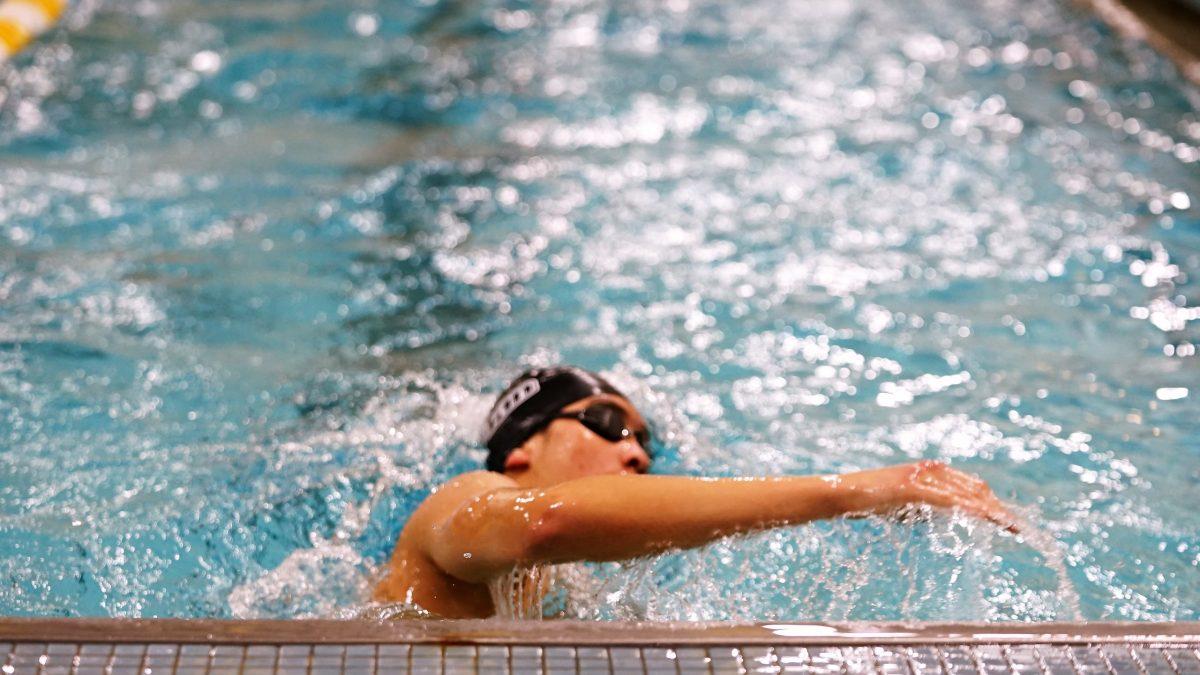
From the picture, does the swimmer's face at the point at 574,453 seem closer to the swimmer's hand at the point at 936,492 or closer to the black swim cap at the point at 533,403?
the black swim cap at the point at 533,403

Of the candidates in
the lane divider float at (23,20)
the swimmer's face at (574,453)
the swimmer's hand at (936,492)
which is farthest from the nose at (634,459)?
the lane divider float at (23,20)

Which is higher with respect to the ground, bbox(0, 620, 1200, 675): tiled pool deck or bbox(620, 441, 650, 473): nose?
bbox(0, 620, 1200, 675): tiled pool deck

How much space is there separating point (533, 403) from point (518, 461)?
16 centimetres

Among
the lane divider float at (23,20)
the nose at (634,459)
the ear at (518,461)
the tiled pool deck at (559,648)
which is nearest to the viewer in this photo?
the tiled pool deck at (559,648)

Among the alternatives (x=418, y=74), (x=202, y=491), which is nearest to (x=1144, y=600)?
(x=202, y=491)

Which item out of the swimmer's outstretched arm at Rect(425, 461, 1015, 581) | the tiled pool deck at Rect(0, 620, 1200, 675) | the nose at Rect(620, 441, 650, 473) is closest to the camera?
the tiled pool deck at Rect(0, 620, 1200, 675)

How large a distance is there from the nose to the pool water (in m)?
0.23

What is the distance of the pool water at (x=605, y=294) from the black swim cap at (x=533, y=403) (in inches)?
14.4

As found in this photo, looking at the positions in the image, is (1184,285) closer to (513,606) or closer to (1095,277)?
(1095,277)

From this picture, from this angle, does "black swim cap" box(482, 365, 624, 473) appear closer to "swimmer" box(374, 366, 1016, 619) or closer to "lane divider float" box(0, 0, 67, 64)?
"swimmer" box(374, 366, 1016, 619)

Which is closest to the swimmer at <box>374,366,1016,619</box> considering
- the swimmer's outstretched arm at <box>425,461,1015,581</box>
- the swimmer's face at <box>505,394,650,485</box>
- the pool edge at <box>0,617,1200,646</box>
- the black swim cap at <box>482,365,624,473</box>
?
the swimmer's outstretched arm at <box>425,461,1015,581</box>

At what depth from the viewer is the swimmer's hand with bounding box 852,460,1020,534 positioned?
2.10m

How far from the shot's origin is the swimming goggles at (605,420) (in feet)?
8.98

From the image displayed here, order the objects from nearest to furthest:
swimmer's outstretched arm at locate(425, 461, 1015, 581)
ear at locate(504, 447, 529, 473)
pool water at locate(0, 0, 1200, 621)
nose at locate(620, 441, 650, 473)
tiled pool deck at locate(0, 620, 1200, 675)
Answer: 1. tiled pool deck at locate(0, 620, 1200, 675)
2. swimmer's outstretched arm at locate(425, 461, 1015, 581)
3. nose at locate(620, 441, 650, 473)
4. ear at locate(504, 447, 529, 473)
5. pool water at locate(0, 0, 1200, 621)
